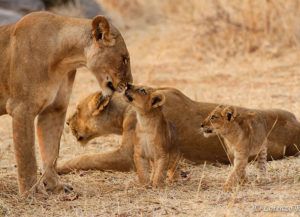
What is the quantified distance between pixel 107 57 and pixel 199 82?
677 centimetres

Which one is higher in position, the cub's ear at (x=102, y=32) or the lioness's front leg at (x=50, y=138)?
the cub's ear at (x=102, y=32)

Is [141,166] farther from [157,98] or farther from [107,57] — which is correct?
[107,57]

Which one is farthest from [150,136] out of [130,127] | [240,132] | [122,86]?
[240,132]

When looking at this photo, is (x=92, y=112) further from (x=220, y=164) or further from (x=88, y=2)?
(x=88, y=2)

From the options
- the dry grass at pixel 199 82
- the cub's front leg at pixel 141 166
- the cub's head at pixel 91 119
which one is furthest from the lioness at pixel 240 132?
the cub's head at pixel 91 119

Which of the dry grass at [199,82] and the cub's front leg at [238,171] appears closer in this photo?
the dry grass at [199,82]

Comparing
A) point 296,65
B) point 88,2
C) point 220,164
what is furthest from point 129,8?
point 220,164

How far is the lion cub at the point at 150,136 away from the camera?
6.93 metres

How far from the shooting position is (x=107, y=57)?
6.79 metres

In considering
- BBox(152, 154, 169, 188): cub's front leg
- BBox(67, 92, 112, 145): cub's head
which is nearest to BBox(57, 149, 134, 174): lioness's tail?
BBox(67, 92, 112, 145): cub's head

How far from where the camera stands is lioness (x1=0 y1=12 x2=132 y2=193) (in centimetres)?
673

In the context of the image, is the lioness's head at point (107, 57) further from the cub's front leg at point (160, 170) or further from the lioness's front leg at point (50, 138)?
the cub's front leg at point (160, 170)

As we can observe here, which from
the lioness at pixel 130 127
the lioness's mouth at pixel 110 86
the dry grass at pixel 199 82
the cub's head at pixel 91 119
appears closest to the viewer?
the dry grass at pixel 199 82

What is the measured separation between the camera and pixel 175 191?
22.3ft
